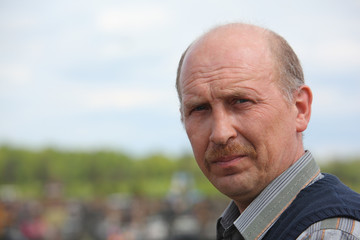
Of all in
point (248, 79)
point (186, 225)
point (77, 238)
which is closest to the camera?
point (248, 79)

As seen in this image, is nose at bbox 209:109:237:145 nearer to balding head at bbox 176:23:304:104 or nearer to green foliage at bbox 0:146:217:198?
balding head at bbox 176:23:304:104

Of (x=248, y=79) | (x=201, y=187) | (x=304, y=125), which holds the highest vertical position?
(x=248, y=79)

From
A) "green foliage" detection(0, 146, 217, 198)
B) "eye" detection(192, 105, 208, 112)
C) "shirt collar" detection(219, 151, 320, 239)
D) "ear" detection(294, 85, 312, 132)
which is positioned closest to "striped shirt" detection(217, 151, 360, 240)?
"shirt collar" detection(219, 151, 320, 239)

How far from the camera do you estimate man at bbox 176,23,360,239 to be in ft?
5.31

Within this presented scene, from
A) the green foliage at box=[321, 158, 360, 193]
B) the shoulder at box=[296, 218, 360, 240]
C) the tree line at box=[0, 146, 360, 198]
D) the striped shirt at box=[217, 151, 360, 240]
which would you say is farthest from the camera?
the tree line at box=[0, 146, 360, 198]

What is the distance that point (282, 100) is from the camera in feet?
5.65

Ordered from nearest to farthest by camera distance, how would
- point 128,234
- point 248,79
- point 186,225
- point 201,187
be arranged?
point 248,79
point 128,234
point 186,225
point 201,187

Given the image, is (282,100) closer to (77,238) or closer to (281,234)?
(281,234)

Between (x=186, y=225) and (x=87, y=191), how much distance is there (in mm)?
42925

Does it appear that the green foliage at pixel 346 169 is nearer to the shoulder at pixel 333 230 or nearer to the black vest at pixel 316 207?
the black vest at pixel 316 207

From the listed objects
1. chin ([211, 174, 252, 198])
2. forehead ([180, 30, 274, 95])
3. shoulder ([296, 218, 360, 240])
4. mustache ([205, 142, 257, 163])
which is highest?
forehead ([180, 30, 274, 95])

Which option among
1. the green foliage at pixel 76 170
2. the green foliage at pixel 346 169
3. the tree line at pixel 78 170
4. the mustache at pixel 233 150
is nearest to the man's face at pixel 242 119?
the mustache at pixel 233 150

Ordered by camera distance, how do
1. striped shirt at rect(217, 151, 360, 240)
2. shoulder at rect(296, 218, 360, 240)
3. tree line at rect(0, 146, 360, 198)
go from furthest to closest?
tree line at rect(0, 146, 360, 198), striped shirt at rect(217, 151, 360, 240), shoulder at rect(296, 218, 360, 240)

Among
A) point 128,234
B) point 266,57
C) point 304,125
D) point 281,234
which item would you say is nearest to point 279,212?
point 281,234
